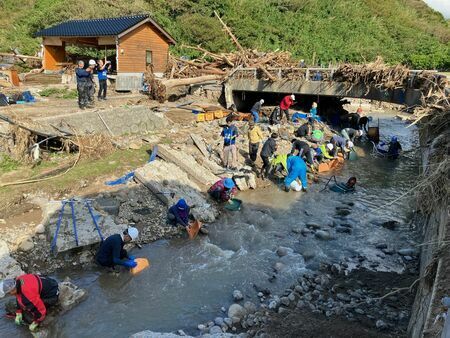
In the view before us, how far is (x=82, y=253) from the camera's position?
827cm

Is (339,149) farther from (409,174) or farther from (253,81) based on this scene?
(253,81)

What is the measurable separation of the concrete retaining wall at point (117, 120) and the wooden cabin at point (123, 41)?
6693 millimetres

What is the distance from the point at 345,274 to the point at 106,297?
5005 mm

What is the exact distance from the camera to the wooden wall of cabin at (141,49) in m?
22.7

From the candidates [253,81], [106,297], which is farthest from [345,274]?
[253,81]

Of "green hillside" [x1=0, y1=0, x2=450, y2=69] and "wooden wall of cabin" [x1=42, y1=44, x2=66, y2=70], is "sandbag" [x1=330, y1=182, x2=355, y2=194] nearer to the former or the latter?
"green hillside" [x1=0, y1=0, x2=450, y2=69]

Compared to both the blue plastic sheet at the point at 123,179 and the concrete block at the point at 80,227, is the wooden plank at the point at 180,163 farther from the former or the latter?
the concrete block at the point at 80,227

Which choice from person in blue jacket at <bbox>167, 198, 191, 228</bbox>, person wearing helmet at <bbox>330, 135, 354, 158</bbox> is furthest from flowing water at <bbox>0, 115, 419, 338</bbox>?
person wearing helmet at <bbox>330, 135, 354, 158</bbox>

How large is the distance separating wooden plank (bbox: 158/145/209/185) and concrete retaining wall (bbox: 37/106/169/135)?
2467 millimetres

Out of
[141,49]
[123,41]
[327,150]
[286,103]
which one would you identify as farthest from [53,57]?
[327,150]

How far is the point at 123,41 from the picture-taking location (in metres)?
22.5

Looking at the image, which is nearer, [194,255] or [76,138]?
[194,255]

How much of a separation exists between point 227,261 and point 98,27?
20340mm

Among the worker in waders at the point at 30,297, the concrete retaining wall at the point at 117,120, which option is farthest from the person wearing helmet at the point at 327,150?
the worker in waders at the point at 30,297
